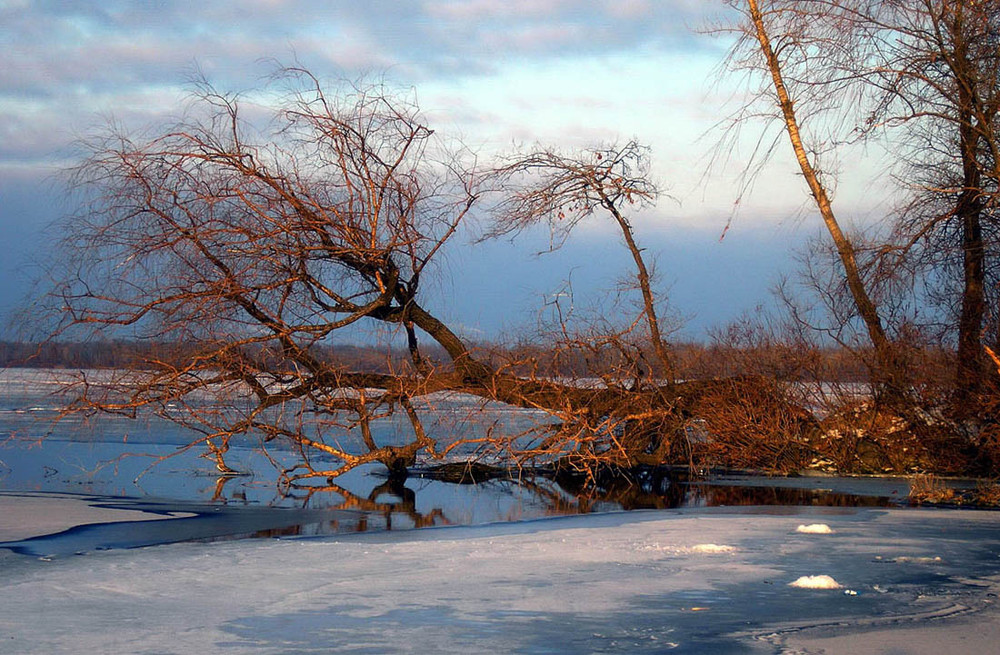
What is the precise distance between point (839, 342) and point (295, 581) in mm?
12590

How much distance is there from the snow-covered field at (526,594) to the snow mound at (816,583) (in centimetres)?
3

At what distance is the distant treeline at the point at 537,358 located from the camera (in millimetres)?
13945

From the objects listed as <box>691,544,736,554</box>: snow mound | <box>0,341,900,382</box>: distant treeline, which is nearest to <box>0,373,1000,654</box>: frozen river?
<box>691,544,736,554</box>: snow mound

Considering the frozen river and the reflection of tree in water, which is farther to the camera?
the reflection of tree in water

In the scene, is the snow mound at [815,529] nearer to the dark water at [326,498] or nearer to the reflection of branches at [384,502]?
the dark water at [326,498]

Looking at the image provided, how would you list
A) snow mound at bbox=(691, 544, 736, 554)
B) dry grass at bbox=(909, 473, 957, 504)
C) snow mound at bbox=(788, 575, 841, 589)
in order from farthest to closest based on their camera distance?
dry grass at bbox=(909, 473, 957, 504) < snow mound at bbox=(691, 544, 736, 554) < snow mound at bbox=(788, 575, 841, 589)

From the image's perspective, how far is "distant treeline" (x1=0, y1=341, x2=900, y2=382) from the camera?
45.8 ft

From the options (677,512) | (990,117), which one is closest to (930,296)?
(990,117)

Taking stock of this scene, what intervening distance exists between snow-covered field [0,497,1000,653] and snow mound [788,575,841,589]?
27 mm

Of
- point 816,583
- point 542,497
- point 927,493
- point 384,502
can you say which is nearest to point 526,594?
point 816,583

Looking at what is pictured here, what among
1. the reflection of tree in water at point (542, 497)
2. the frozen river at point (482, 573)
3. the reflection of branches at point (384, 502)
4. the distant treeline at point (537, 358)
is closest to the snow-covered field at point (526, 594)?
the frozen river at point (482, 573)

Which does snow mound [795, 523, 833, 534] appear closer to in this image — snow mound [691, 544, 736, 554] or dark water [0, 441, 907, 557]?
snow mound [691, 544, 736, 554]

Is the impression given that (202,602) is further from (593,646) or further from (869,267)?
(869,267)

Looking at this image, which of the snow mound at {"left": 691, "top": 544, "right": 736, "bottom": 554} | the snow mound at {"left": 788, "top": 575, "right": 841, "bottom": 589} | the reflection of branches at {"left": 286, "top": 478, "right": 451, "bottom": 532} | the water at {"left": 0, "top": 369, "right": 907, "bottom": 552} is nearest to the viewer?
the snow mound at {"left": 788, "top": 575, "right": 841, "bottom": 589}
